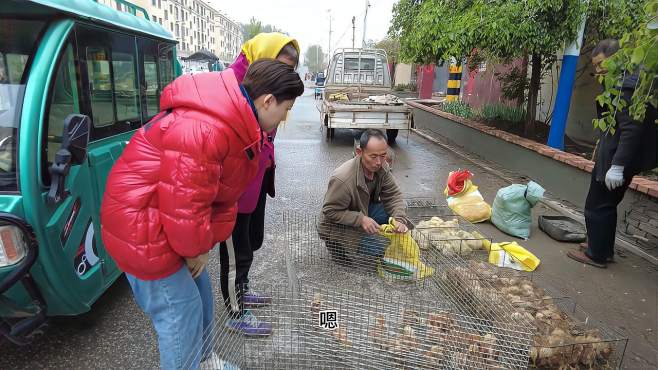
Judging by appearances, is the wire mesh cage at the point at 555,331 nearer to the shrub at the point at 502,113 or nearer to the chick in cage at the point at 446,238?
the chick in cage at the point at 446,238

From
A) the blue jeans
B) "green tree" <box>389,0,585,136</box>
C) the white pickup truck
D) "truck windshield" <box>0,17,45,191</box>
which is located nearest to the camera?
the blue jeans

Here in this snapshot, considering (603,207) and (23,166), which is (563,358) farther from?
(23,166)

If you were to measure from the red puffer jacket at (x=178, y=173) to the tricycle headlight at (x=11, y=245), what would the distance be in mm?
582

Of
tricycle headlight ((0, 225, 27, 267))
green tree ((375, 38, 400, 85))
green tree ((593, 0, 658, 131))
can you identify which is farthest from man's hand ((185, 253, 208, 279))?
green tree ((375, 38, 400, 85))

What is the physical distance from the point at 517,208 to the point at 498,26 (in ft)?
8.76

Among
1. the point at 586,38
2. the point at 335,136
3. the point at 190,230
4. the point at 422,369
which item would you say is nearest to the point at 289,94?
the point at 190,230

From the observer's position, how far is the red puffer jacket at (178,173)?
139cm

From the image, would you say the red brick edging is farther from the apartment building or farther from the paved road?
the apartment building

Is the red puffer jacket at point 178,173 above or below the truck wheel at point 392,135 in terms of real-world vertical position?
above

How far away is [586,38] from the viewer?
645 centimetres

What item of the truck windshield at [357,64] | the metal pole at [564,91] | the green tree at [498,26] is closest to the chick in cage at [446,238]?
the green tree at [498,26]

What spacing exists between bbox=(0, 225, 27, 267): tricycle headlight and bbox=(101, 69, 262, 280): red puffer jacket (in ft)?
1.91

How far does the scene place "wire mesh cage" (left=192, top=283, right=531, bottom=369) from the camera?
1.97m

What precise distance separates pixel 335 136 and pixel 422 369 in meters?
9.25
